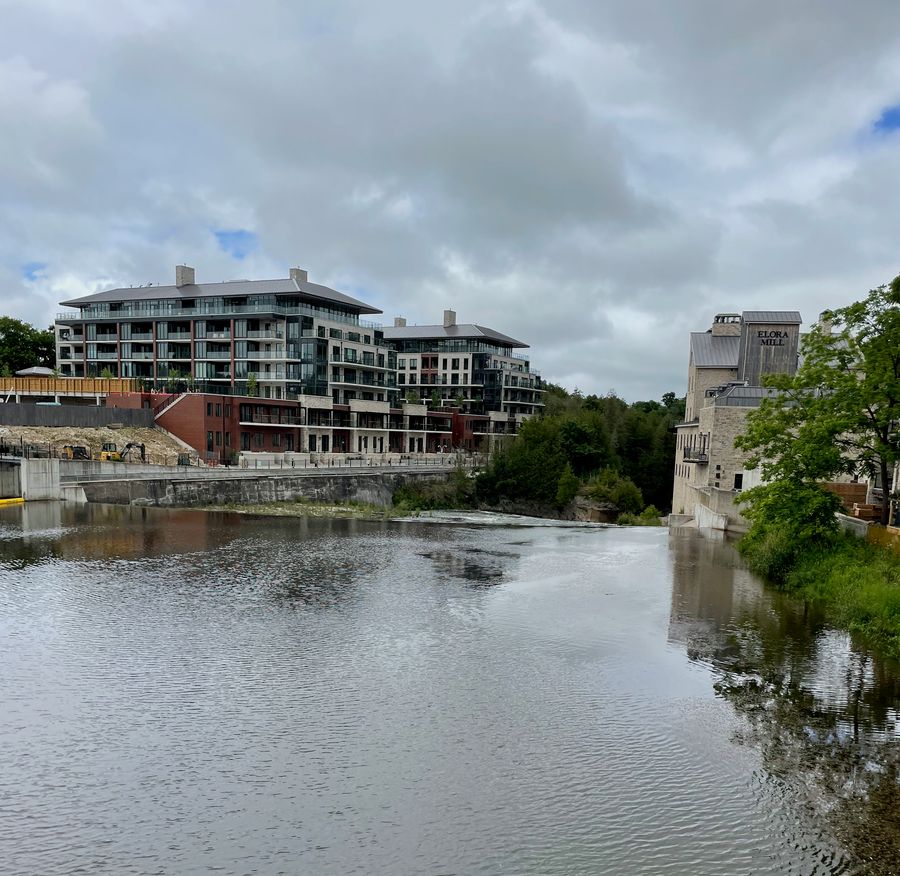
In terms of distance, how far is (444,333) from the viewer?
4235 inches

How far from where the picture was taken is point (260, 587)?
86.2 ft

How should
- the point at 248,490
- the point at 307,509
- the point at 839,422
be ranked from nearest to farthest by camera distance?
1. the point at 839,422
2. the point at 307,509
3. the point at 248,490

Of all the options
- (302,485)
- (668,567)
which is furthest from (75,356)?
(668,567)

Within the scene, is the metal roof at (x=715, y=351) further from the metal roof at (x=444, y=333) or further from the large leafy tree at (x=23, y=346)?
the large leafy tree at (x=23, y=346)

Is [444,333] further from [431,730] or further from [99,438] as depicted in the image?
[431,730]

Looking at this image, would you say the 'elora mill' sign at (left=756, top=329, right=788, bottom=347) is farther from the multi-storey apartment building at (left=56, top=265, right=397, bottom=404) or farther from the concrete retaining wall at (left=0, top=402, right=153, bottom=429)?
the concrete retaining wall at (left=0, top=402, right=153, bottom=429)

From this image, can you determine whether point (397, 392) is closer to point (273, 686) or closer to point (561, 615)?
point (561, 615)

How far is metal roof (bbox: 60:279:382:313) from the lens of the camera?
7556cm

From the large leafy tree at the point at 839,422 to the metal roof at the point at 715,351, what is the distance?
3706 cm

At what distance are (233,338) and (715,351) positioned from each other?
48299 millimetres

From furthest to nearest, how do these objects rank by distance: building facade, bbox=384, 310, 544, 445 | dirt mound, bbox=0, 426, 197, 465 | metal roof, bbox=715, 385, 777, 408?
building facade, bbox=384, 310, 544, 445, dirt mound, bbox=0, 426, 197, 465, metal roof, bbox=715, 385, 777, 408

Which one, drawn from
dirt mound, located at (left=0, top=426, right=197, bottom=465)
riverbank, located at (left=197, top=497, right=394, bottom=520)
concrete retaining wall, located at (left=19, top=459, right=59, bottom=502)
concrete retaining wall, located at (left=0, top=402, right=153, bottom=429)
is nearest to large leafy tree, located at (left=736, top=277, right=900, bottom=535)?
riverbank, located at (left=197, top=497, right=394, bottom=520)

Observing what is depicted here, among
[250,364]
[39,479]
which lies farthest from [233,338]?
[39,479]

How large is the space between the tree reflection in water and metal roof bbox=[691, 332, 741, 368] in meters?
41.3
